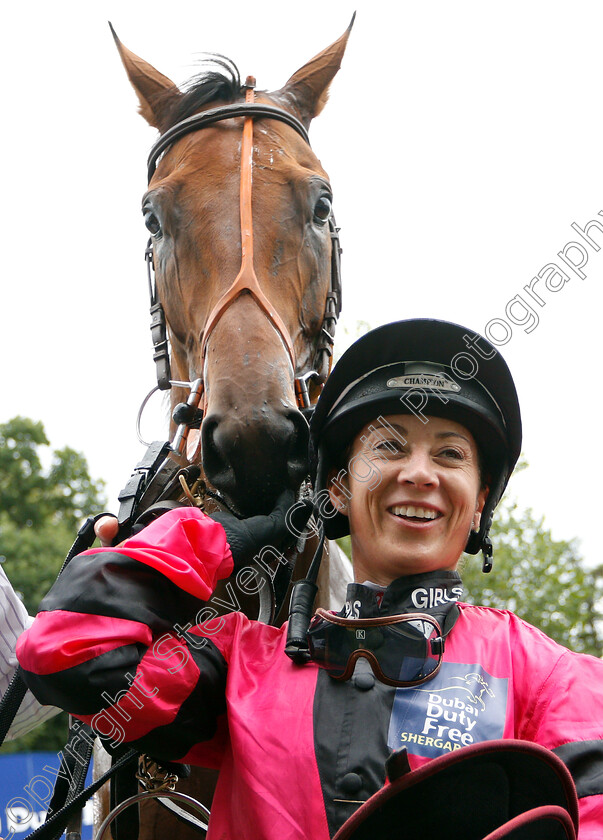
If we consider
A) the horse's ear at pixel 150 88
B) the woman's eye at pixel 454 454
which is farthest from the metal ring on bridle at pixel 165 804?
the horse's ear at pixel 150 88

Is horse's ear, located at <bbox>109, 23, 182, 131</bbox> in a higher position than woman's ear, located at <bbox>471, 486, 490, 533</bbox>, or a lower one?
higher

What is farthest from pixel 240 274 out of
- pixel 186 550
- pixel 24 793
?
pixel 24 793

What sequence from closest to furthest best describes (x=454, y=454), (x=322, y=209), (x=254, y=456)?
(x=454, y=454) → (x=254, y=456) → (x=322, y=209)

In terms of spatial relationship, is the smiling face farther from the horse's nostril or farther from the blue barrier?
the blue barrier

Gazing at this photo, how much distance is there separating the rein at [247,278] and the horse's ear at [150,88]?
0.33m

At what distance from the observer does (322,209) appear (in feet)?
11.2

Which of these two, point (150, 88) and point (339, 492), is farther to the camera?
point (150, 88)

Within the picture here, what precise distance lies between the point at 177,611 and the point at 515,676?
760 millimetres

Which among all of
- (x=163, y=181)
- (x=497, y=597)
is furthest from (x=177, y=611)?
(x=497, y=597)

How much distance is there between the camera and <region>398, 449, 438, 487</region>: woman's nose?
1979 mm

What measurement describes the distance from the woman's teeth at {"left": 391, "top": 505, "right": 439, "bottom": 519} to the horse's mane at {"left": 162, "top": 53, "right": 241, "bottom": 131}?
238 centimetres

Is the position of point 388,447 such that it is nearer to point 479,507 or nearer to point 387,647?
point 479,507

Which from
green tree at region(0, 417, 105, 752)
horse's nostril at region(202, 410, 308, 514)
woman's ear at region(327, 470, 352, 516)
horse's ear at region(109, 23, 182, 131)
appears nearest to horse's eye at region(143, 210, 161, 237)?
horse's ear at region(109, 23, 182, 131)

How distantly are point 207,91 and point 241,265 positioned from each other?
1.14m
